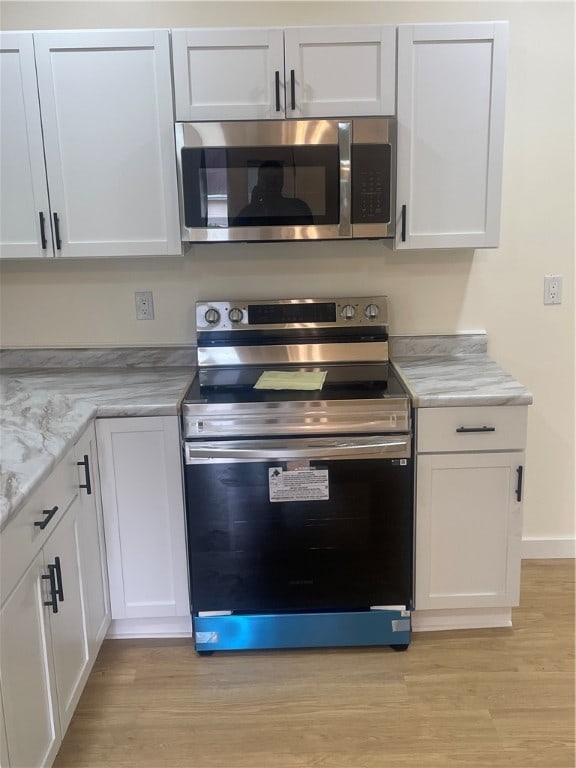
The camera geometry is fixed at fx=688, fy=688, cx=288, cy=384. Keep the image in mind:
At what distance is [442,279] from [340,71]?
0.87 meters

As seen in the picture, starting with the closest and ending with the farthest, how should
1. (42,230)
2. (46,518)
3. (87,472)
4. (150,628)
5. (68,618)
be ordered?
(46,518)
(68,618)
(87,472)
(42,230)
(150,628)

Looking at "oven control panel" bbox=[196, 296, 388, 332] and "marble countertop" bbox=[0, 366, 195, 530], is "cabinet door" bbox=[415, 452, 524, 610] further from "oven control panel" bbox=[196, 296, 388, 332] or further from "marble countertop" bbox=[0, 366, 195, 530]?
"marble countertop" bbox=[0, 366, 195, 530]

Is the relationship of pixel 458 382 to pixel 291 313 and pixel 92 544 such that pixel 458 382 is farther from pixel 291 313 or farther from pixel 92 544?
pixel 92 544

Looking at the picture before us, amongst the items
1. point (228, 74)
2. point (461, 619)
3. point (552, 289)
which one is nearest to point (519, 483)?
point (461, 619)

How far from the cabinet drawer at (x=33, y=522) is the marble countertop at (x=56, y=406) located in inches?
2.0

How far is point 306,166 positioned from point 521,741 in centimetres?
184

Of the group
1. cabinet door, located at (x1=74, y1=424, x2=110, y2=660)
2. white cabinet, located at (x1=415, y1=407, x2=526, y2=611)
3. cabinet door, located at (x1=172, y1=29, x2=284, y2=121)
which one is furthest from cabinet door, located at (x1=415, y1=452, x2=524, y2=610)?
cabinet door, located at (x1=172, y1=29, x2=284, y2=121)

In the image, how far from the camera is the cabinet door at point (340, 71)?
218 centimetres

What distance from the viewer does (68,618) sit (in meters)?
1.86

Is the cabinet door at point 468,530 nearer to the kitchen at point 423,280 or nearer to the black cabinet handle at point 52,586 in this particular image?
Result: the kitchen at point 423,280

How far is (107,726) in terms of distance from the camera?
2.03 meters

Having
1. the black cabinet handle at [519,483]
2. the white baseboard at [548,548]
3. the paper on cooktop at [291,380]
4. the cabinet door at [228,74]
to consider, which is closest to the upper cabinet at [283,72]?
the cabinet door at [228,74]

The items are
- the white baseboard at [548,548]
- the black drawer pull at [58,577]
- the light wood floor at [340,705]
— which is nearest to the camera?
the black drawer pull at [58,577]

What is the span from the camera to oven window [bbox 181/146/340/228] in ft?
7.28
